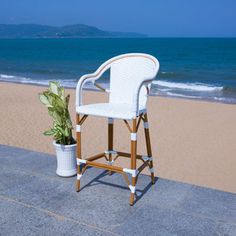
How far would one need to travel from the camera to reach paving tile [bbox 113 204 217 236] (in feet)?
6.98

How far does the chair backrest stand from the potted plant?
0.39 m

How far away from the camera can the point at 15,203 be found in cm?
247

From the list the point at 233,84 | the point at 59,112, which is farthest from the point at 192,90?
the point at 59,112

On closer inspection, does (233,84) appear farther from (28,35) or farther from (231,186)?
(28,35)

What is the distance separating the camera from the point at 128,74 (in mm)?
2811

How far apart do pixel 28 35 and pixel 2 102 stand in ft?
510

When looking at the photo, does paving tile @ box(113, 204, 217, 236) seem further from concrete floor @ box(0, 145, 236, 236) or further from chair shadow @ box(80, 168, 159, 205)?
chair shadow @ box(80, 168, 159, 205)

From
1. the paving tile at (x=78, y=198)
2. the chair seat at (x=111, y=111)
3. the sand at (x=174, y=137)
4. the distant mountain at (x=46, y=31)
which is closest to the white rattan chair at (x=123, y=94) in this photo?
the chair seat at (x=111, y=111)

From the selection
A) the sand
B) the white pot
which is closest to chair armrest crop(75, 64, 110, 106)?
the white pot

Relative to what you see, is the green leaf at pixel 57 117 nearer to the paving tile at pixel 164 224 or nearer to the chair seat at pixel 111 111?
the chair seat at pixel 111 111

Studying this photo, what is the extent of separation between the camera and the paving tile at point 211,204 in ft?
7.67

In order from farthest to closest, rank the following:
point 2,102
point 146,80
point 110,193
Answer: point 2,102 → point 110,193 → point 146,80

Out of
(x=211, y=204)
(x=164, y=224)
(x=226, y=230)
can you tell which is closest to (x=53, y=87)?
(x=164, y=224)

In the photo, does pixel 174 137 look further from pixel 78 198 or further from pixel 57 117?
pixel 78 198
